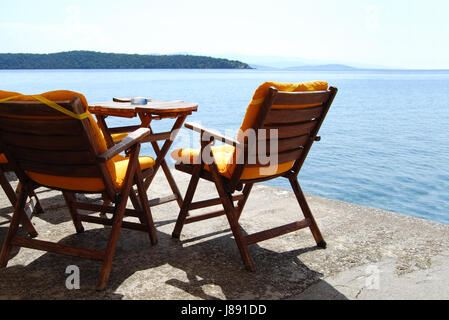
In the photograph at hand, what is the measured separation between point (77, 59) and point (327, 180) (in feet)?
195

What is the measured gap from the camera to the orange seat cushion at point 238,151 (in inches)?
94.3

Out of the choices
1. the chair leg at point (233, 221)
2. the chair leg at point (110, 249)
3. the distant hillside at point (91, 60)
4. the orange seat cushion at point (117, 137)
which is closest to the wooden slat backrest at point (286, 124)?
the chair leg at point (233, 221)

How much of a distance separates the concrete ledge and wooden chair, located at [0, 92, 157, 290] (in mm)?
190

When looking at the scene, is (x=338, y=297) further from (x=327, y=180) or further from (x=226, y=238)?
(x=327, y=180)

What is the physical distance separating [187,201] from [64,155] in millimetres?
970

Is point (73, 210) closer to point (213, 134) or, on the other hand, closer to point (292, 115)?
point (213, 134)

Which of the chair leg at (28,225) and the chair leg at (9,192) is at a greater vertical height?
the chair leg at (9,192)

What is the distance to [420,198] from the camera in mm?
7910

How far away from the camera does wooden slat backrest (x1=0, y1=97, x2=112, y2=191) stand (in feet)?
7.22

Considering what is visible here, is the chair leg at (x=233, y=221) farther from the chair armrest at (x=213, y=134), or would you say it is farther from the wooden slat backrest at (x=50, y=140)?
the wooden slat backrest at (x=50, y=140)

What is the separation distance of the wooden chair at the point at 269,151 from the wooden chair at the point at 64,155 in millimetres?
448

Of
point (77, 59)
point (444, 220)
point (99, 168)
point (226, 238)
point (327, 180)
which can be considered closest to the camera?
point (99, 168)

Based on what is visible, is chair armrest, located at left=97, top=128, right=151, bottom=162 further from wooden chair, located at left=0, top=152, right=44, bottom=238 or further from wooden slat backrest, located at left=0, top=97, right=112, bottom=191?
wooden chair, located at left=0, top=152, right=44, bottom=238
